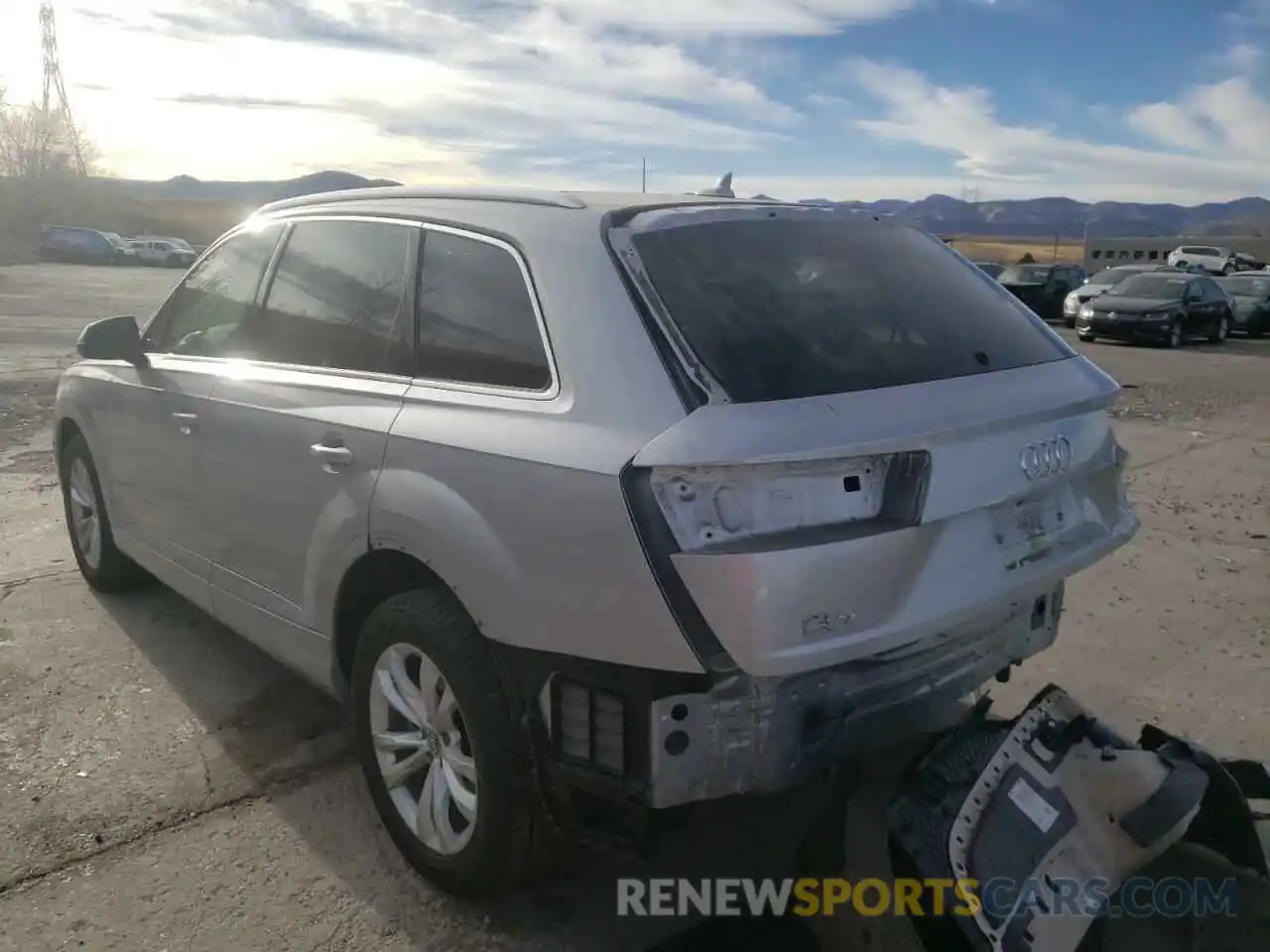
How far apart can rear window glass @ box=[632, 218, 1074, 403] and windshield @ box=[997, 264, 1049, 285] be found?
24.8 m

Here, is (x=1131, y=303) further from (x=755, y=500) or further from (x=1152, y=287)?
(x=755, y=500)

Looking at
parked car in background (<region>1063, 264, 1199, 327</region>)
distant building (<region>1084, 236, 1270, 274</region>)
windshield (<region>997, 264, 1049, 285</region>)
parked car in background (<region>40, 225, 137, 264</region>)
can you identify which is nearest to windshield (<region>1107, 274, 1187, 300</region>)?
parked car in background (<region>1063, 264, 1199, 327</region>)

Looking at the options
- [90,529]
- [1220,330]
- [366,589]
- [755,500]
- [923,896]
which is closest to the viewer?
[755,500]

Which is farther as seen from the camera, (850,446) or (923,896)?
(923,896)

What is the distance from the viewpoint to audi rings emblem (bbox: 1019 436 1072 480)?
2633mm

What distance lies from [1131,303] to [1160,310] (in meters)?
0.54

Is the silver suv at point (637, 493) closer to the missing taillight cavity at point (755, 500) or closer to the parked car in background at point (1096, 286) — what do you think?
the missing taillight cavity at point (755, 500)

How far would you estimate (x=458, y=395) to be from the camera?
2.79 metres

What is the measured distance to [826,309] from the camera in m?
2.73

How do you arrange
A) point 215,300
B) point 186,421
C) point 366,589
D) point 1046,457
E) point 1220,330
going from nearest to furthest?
point 1046,457 < point 366,589 < point 186,421 < point 215,300 < point 1220,330

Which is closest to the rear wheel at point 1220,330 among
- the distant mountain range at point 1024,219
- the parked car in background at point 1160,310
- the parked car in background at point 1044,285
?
the parked car in background at point 1160,310

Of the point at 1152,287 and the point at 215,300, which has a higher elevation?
the point at 215,300

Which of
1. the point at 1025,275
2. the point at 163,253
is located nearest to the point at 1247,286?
the point at 1025,275

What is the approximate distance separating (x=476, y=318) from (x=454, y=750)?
1.13 m
